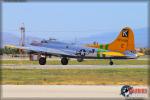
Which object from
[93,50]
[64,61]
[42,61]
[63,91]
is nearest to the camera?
[63,91]

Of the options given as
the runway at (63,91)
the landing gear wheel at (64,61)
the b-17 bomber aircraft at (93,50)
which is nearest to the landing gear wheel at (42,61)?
the b-17 bomber aircraft at (93,50)

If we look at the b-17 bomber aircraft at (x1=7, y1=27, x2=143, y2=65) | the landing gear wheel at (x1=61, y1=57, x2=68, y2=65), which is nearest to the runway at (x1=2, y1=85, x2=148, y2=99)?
the landing gear wheel at (x1=61, y1=57, x2=68, y2=65)

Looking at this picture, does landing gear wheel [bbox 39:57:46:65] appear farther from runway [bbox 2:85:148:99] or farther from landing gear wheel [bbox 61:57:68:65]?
runway [bbox 2:85:148:99]

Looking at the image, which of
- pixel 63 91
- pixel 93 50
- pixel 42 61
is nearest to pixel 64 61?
pixel 42 61

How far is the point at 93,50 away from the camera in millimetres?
49188

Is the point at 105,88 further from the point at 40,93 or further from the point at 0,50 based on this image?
the point at 0,50

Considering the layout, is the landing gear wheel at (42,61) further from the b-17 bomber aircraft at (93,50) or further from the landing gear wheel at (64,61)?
the landing gear wheel at (64,61)

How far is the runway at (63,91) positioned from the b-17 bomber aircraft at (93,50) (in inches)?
1121

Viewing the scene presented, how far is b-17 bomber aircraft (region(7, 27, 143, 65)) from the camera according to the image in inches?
1934

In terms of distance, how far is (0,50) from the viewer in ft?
308

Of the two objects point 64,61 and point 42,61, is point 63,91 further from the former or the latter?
point 64,61

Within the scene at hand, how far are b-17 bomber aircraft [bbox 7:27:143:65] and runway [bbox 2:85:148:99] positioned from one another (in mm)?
28486

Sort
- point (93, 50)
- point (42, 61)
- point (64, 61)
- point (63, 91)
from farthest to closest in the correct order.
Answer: point (93, 50) → point (64, 61) → point (42, 61) → point (63, 91)

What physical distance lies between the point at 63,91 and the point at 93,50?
30978mm
